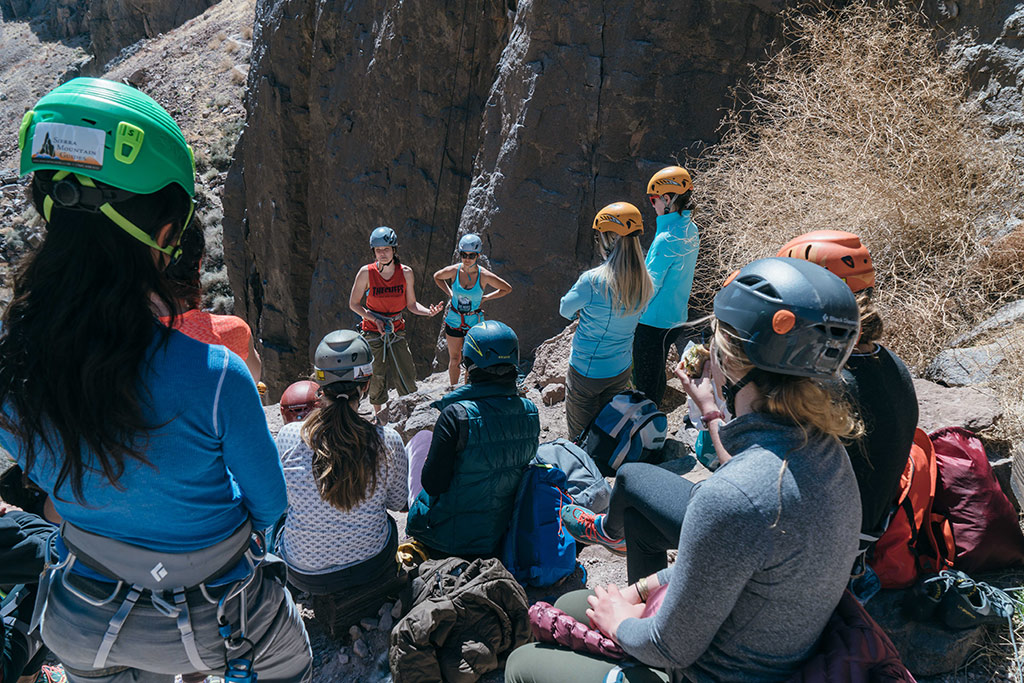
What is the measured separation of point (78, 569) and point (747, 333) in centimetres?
174

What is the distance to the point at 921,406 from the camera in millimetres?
4234

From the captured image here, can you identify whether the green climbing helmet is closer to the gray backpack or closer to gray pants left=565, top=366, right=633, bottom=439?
the gray backpack

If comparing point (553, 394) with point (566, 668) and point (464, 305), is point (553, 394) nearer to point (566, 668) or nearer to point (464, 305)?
point (464, 305)

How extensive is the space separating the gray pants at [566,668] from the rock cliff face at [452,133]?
693cm

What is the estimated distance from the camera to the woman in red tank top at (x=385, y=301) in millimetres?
6656

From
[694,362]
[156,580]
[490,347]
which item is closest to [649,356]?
[490,347]

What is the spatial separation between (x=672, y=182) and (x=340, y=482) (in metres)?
3.09

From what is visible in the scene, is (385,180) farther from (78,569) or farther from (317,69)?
(78,569)

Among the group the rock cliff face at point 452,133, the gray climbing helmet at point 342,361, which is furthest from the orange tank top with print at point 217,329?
the rock cliff face at point 452,133

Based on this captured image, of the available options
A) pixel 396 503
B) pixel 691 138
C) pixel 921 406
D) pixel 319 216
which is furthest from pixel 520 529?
pixel 319 216

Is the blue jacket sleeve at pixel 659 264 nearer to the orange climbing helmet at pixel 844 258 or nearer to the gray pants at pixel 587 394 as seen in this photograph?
the gray pants at pixel 587 394

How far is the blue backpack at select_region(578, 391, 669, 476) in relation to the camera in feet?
15.0

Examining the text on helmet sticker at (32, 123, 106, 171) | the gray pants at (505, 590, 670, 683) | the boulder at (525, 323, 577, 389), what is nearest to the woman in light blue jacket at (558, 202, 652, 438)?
the boulder at (525, 323, 577, 389)

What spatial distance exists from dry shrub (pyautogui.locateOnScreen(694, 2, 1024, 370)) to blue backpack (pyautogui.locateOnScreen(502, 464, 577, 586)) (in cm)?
327
